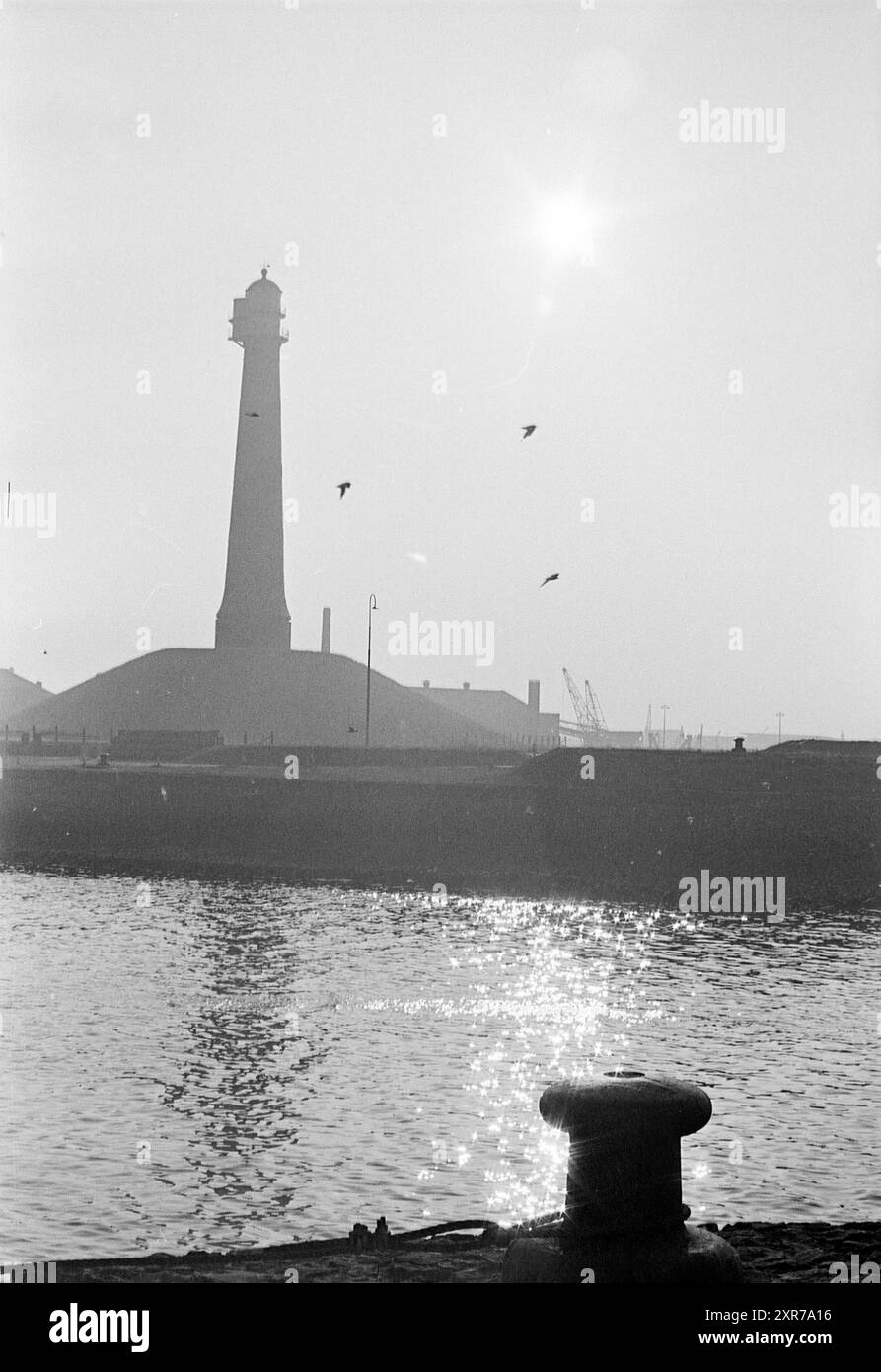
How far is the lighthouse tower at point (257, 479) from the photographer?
98.3 m

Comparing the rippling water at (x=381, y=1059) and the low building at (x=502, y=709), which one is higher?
the low building at (x=502, y=709)

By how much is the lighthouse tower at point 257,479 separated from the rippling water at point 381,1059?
196 feet

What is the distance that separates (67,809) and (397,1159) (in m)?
46.2

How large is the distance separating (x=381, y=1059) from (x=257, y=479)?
79.2 metres

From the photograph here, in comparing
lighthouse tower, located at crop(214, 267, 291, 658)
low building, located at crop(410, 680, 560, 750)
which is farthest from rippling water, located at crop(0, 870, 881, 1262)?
low building, located at crop(410, 680, 560, 750)

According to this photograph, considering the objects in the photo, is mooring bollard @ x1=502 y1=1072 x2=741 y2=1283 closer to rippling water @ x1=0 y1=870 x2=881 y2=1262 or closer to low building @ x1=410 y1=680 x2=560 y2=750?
rippling water @ x1=0 y1=870 x2=881 y2=1262

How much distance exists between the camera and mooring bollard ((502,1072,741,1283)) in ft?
19.3

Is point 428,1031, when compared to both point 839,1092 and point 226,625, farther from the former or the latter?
point 226,625

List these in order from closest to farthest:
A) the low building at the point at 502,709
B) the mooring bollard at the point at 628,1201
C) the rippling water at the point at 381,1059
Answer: the mooring bollard at the point at 628,1201, the rippling water at the point at 381,1059, the low building at the point at 502,709

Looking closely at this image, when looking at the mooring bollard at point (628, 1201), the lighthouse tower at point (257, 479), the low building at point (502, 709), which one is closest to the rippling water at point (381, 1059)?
the mooring bollard at point (628, 1201)

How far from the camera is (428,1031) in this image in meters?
25.3

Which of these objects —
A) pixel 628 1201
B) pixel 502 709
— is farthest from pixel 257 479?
pixel 628 1201

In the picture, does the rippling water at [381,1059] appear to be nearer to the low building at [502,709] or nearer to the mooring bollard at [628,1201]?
the mooring bollard at [628,1201]
